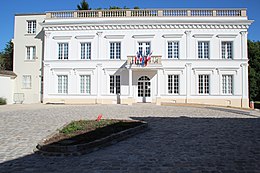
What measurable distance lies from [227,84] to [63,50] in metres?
18.4

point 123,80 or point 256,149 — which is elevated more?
point 123,80

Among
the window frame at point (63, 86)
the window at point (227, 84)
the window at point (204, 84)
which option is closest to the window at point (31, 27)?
the window frame at point (63, 86)

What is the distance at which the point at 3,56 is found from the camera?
39.1 metres

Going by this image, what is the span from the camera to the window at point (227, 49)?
973 inches

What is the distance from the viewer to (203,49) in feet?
81.3

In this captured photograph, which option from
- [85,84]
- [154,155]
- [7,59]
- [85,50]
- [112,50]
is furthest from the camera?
[7,59]

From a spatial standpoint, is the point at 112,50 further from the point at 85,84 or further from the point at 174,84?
the point at 174,84

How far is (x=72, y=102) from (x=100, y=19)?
9660mm

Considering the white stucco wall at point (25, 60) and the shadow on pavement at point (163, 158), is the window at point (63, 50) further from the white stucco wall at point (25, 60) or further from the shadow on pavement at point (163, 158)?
the shadow on pavement at point (163, 158)

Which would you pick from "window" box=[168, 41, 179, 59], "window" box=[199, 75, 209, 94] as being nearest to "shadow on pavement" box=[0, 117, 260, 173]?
"window" box=[199, 75, 209, 94]

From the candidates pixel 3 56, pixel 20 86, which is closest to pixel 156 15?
pixel 20 86

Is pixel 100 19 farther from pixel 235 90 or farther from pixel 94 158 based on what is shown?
pixel 94 158

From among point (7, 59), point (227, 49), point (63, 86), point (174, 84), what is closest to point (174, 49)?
point (174, 84)

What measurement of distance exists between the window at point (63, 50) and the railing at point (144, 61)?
7.54 m
